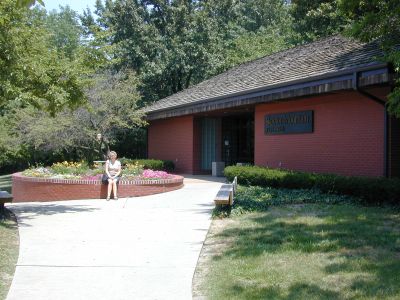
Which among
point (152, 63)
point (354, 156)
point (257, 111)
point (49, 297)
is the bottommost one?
point (49, 297)

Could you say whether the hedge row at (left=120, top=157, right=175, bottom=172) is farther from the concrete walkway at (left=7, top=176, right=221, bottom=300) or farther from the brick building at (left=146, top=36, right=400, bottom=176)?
the concrete walkway at (left=7, top=176, right=221, bottom=300)

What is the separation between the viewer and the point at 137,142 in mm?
32219

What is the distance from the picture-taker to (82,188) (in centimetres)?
1504

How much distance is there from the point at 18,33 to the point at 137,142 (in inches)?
866

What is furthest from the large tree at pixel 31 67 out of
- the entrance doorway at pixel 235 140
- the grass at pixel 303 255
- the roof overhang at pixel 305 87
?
the entrance doorway at pixel 235 140

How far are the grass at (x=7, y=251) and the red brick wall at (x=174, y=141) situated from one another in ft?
43.6

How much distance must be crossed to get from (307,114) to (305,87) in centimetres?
160

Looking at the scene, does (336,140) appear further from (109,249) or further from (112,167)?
(109,249)

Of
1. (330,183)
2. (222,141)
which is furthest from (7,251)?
(222,141)

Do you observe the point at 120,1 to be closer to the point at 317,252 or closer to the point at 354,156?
the point at 354,156

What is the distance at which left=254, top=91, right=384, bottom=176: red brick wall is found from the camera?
13430 mm

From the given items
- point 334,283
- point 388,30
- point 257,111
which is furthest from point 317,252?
point 257,111

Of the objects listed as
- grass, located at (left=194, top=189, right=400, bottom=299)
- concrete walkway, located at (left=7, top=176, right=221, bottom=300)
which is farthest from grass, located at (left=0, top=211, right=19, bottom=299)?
grass, located at (left=194, top=189, right=400, bottom=299)

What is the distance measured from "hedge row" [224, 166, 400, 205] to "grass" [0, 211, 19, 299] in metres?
6.77
